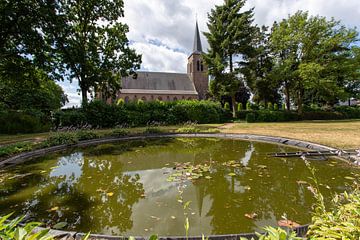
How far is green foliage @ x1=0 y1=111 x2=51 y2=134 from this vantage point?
1137 centimetres

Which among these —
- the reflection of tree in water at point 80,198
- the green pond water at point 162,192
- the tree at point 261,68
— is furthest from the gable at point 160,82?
the reflection of tree in water at point 80,198

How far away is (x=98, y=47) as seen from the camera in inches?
596

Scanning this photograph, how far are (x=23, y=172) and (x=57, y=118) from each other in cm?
899

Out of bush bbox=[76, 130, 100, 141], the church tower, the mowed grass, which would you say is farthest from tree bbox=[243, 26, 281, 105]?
the church tower

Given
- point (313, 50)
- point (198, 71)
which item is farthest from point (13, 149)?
point (198, 71)

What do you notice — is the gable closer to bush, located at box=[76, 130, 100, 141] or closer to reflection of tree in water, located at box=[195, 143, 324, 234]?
bush, located at box=[76, 130, 100, 141]

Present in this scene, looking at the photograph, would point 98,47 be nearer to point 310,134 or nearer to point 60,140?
point 60,140

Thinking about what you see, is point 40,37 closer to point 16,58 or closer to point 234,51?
point 16,58

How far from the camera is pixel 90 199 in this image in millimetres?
3436

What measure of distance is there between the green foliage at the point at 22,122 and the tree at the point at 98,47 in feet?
9.69

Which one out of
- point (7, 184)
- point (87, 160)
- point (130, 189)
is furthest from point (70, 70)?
point (130, 189)

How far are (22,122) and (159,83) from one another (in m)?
33.8

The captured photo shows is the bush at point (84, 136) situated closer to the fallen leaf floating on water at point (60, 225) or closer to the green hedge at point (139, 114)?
the green hedge at point (139, 114)

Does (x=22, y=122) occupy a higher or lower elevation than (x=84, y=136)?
higher
